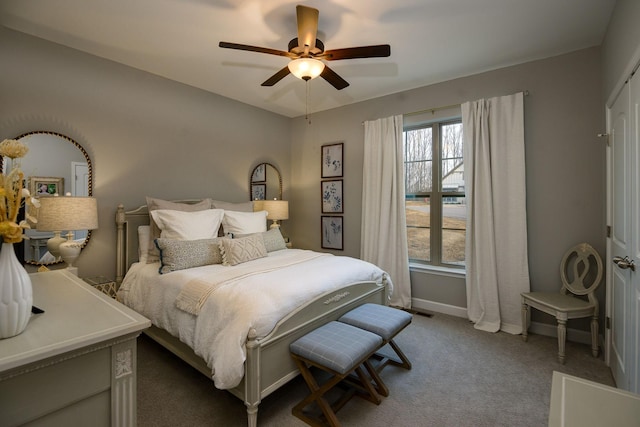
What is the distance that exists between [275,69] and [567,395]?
3.29 meters

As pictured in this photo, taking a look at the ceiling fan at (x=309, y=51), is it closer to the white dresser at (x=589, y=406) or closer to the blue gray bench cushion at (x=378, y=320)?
the blue gray bench cushion at (x=378, y=320)

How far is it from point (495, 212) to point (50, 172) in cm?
418

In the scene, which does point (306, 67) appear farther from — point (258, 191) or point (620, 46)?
point (258, 191)

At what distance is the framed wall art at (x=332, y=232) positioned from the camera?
4.39 meters

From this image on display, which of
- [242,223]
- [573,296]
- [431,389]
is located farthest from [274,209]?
[573,296]

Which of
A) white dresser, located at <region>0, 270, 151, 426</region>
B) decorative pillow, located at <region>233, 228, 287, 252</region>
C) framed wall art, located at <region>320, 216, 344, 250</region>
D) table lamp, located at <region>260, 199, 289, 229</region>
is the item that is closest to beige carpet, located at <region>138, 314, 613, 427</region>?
white dresser, located at <region>0, 270, 151, 426</region>

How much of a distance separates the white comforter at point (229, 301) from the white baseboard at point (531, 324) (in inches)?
51.1

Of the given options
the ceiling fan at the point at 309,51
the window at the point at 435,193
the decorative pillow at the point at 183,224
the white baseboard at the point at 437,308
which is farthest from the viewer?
the window at the point at 435,193

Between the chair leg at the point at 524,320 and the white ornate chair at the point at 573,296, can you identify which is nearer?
the white ornate chair at the point at 573,296

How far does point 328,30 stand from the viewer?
7.96 feet

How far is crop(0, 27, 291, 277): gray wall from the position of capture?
8.15 ft

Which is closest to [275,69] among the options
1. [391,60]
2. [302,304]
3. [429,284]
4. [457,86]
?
[391,60]

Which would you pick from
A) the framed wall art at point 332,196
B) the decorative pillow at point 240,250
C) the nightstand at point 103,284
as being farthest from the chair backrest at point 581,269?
the nightstand at point 103,284

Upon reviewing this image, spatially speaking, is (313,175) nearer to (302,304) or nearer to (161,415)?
(302,304)
